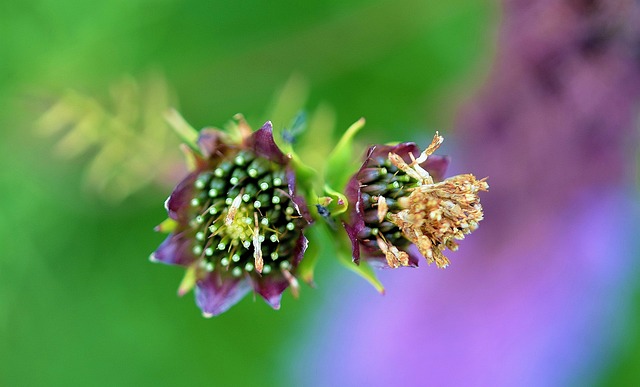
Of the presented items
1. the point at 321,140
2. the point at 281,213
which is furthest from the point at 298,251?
the point at 321,140

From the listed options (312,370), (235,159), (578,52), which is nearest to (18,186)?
(312,370)

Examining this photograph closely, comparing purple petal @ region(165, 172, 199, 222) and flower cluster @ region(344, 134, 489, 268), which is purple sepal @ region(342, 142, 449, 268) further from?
purple petal @ region(165, 172, 199, 222)

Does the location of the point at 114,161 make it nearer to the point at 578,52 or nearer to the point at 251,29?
the point at 251,29

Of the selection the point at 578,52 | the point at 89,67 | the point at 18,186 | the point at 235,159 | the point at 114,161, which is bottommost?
the point at 578,52

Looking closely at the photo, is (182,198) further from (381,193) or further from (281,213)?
(381,193)

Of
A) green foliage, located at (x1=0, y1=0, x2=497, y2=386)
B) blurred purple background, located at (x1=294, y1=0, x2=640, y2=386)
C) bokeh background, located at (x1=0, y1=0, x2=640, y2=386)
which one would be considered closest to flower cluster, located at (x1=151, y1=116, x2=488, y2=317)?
bokeh background, located at (x1=0, y1=0, x2=640, y2=386)

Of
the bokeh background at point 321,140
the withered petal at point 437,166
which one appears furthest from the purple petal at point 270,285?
the bokeh background at point 321,140
